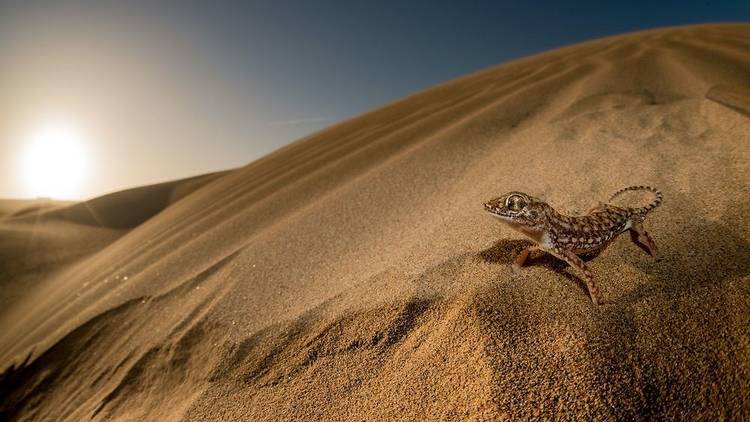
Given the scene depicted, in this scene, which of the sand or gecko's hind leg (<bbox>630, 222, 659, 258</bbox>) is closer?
the sand

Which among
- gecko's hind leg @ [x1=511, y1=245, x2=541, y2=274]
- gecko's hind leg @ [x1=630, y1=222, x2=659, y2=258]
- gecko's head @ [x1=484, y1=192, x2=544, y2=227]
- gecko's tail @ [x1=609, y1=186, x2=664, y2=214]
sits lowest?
gecko's hind leg @ [x1=630, y1=222, x2=659, y2=258]

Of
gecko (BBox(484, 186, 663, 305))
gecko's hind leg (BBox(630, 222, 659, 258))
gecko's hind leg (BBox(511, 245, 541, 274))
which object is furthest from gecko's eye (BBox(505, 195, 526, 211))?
gecko's hind leg (BBox(630, 222, 659, 258))

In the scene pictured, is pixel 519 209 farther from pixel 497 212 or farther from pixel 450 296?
pixel 450 296

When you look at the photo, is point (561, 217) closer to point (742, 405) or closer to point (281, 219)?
point (742, 405)

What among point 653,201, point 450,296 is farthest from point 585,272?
point 653,201

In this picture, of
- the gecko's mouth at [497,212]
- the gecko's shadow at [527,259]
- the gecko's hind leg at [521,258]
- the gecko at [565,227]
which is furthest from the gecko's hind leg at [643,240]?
the gecko's mouth at [497,212]

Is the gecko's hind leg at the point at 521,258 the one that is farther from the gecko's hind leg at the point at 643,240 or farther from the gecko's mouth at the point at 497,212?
the gecko's hind leg at the point at 643,240

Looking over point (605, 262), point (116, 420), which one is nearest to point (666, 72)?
point (605, 262)

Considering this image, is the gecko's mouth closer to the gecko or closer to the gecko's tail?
the gecko
